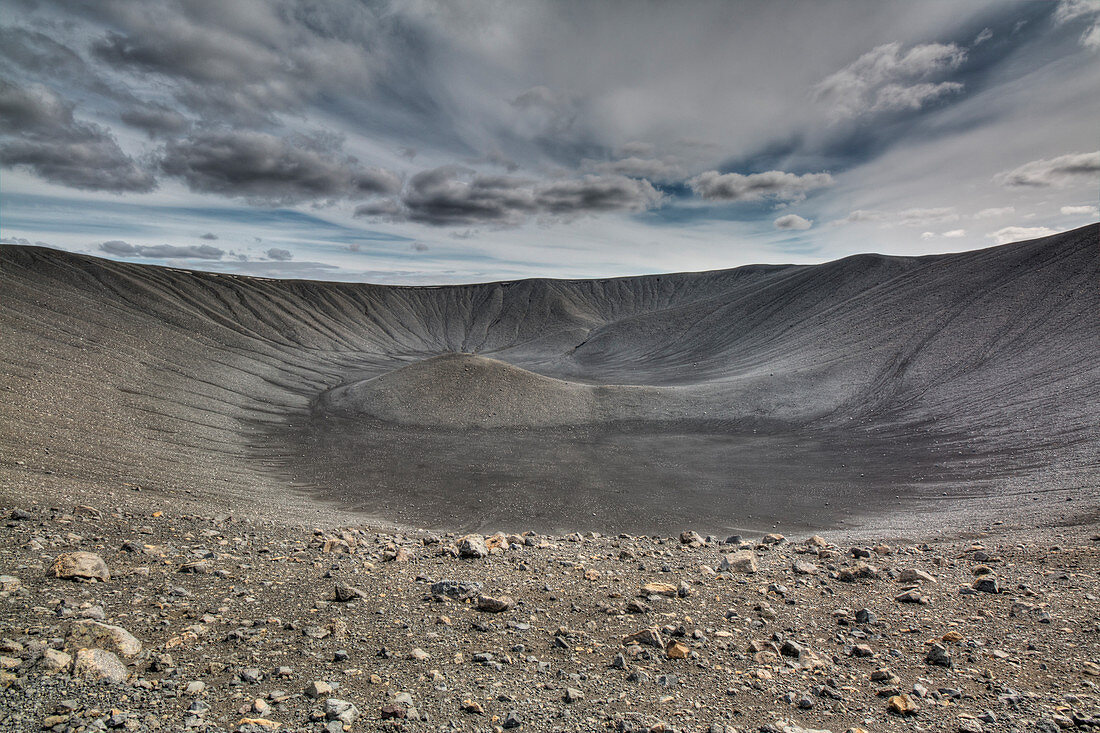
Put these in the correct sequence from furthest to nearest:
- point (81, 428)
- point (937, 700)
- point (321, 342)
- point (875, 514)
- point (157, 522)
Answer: point (321, 342) → point (81, 428) → point (875, 514) → point (157, 522) → point (937, 700)

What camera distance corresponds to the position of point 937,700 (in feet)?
13.0

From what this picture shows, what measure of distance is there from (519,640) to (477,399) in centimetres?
3345

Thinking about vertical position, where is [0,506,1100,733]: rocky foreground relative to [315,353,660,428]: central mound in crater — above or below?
above

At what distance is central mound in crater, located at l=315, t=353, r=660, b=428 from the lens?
1415 inches

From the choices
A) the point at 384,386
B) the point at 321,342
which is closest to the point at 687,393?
the point at 384,386

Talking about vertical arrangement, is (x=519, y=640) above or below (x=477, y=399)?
above

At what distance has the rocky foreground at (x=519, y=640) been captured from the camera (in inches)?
143

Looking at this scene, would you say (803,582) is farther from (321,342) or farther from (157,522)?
(321,342)

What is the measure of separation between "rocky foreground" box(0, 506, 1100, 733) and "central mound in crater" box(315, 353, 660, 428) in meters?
28.4

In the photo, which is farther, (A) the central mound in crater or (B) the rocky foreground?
(A) the central mound in crater

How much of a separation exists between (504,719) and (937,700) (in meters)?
3.40

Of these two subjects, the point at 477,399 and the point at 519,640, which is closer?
the point at 519,640

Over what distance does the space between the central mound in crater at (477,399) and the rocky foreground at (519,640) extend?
2843 cm

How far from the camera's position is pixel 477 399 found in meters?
38.0
